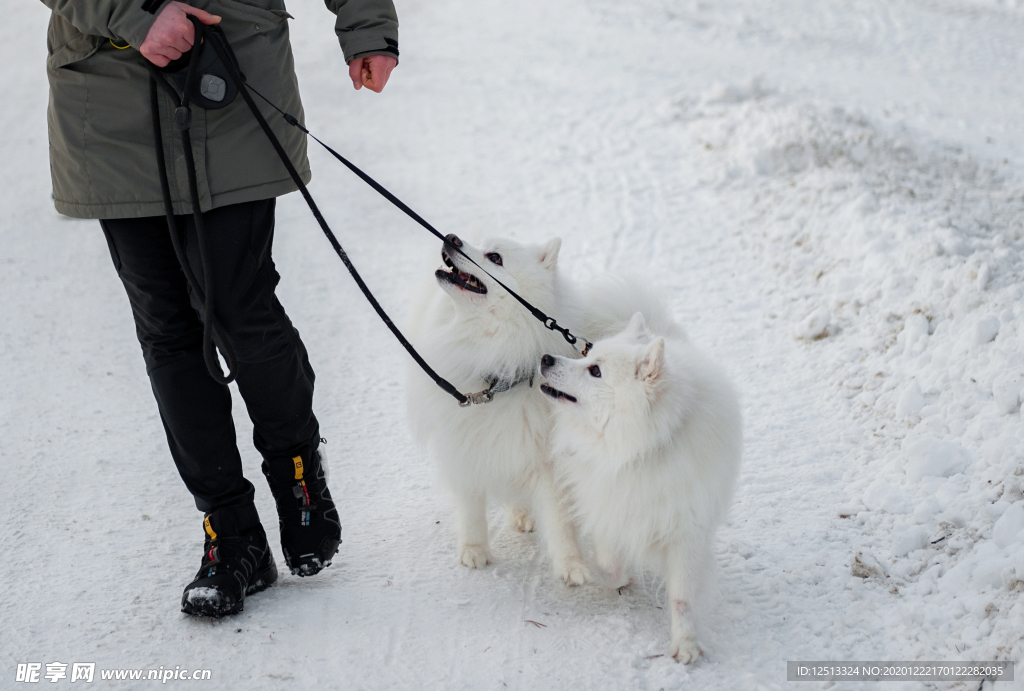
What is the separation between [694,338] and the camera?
4305mm

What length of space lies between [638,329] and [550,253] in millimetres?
433

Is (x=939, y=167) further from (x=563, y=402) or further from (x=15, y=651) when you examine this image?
(x=15, y=651)

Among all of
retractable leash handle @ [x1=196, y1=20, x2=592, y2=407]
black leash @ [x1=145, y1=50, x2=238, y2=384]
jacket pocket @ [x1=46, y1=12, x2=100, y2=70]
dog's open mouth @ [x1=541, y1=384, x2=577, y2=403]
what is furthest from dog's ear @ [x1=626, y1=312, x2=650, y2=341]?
jacket pocket @ [x1=46, y1=12, x2=100, y2=70]

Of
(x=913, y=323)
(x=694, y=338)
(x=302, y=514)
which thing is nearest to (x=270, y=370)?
(x=302, y=514)

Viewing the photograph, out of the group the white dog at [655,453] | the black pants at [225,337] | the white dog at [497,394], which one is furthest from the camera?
the white dog at [497,394]

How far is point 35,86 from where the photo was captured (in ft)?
27.2

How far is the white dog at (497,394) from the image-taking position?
265cm

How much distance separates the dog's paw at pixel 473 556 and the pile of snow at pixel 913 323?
126 cm

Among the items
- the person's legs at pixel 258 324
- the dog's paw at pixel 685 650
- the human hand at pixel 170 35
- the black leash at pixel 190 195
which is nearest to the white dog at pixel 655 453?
the dog's paw at pixel 685 650

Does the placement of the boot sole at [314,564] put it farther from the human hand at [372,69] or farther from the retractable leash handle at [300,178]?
the human hand at [372,69]

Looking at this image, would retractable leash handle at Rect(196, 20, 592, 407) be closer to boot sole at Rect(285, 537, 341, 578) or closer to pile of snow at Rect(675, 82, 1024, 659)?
boot sole at Rect(285, 537, 341, 578)

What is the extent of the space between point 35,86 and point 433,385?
787 centimetres

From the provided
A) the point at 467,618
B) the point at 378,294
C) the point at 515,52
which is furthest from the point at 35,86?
the point at 467,618

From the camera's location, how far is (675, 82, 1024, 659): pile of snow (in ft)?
7.88
